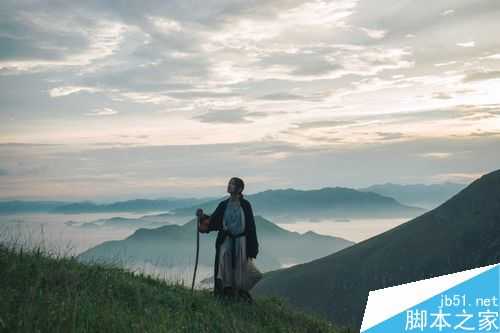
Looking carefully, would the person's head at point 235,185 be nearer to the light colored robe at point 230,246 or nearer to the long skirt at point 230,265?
the light colored robe at point 230,246

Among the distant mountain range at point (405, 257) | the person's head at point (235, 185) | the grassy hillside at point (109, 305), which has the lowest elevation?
the distant mountain range at point (405, 257)

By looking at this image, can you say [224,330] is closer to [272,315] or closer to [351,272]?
[272,315]

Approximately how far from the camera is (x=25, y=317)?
25.7 ft

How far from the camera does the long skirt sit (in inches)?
581

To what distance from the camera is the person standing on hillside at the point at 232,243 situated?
14.8 meters

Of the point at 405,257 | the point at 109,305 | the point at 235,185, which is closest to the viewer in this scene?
the point at 109,305

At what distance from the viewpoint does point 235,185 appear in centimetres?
1458

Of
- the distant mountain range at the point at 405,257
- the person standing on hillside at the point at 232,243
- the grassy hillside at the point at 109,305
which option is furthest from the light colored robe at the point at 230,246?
the distant mountain range at the point at 405,257

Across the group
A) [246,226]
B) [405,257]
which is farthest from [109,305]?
[405,257]

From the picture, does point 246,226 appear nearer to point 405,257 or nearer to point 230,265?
point 230,265

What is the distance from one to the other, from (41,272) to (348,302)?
461ft

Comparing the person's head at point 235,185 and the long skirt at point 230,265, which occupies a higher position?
the person's head at point 235,185

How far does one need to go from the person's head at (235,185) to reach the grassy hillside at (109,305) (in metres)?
2.68

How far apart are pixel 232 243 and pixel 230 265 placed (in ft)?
1.85
